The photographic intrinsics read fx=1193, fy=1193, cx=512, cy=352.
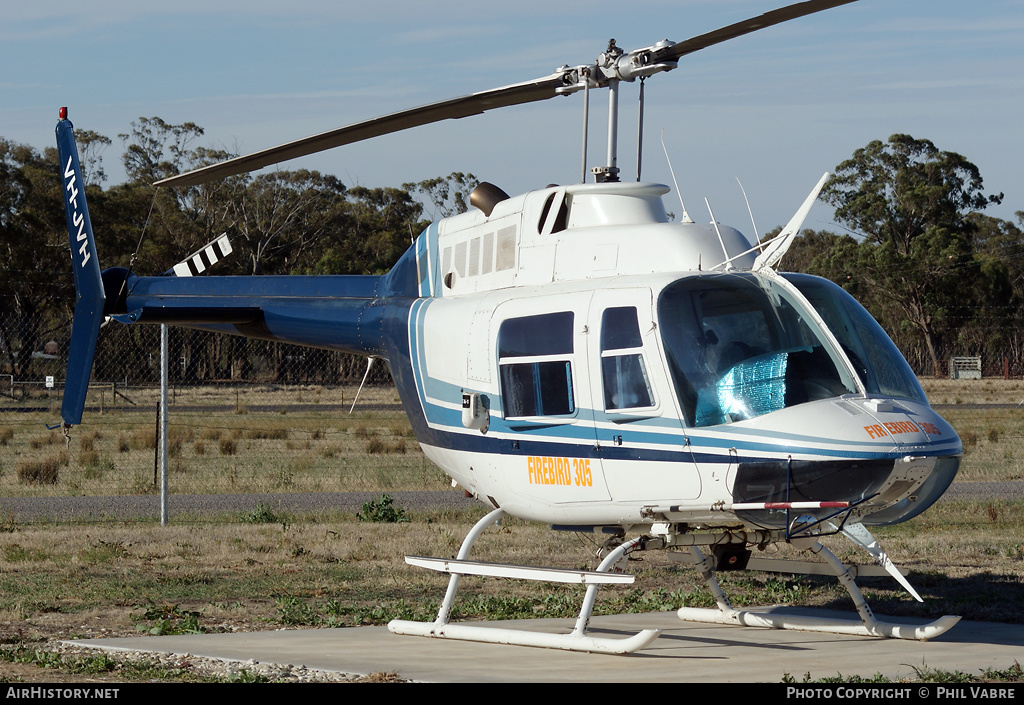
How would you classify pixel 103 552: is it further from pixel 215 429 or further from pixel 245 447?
pixel 215 429

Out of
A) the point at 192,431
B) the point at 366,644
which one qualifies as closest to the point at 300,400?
the point at 192,431

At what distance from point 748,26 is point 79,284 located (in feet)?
26.0

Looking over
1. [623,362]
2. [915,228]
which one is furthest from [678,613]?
[915,228]

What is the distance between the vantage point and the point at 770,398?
7.89 m

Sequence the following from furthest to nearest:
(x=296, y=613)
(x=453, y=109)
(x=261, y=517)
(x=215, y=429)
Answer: (x=215, y=429) → (x=261, y=517) → (x=296, y=613) → (x=453, y=109)

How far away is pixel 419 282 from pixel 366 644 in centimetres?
335

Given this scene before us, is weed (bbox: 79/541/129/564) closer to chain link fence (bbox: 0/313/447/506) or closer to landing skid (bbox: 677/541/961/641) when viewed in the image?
chain link fence (bbox: 0/313/447/506)

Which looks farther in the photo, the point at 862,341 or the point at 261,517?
the point at 261,517

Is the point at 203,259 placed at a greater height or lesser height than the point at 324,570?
greater

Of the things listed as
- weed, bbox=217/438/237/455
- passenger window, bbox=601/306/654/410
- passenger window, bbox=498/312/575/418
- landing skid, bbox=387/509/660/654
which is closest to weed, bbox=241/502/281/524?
landing skid, bbox=387/509/660/654

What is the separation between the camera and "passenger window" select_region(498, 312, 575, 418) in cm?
877

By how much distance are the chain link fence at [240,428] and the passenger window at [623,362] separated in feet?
38.6

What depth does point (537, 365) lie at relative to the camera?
8.96 m

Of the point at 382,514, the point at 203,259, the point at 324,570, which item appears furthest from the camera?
the point at 382,514
